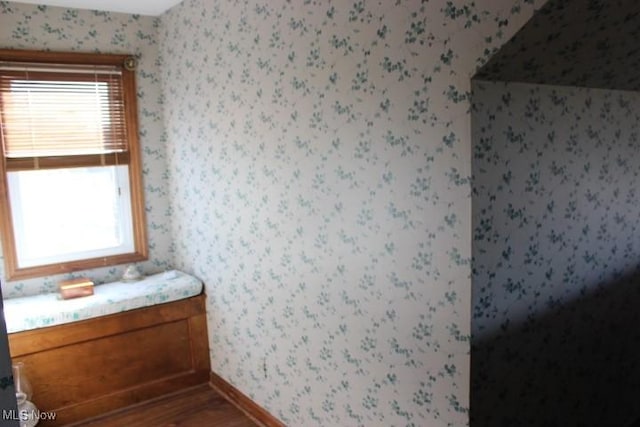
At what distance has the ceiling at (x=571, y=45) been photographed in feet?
4.49

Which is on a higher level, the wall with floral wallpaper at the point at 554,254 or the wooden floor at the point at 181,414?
the wall with floral wallpaper at the point at 554,254

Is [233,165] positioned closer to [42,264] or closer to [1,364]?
[42,264]

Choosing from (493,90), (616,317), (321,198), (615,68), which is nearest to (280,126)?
(321,198)

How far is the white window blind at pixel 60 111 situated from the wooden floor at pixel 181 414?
1532 millimetres

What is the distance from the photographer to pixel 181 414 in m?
2.90

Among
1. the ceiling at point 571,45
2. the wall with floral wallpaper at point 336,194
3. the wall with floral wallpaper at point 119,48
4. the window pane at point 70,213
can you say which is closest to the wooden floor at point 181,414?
the wall with floral wallpaper at point 336,194

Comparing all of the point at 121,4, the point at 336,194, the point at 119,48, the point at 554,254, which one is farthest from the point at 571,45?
the point at 119,48

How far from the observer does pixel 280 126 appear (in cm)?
235

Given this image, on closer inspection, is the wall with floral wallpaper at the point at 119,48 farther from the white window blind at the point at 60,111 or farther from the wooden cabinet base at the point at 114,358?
the wooden cabinet base at the point at 114,358

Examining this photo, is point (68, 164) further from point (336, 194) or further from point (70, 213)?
point (336, 194)

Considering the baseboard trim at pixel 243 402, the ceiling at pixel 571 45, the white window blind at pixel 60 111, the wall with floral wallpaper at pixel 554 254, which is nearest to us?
the ceiling at pixel 571 45

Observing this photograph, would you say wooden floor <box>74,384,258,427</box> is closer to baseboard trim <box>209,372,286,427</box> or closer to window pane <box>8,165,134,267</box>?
baseboard trim <box>209,372,286,427</box>

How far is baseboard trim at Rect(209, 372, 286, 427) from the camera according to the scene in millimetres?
2713

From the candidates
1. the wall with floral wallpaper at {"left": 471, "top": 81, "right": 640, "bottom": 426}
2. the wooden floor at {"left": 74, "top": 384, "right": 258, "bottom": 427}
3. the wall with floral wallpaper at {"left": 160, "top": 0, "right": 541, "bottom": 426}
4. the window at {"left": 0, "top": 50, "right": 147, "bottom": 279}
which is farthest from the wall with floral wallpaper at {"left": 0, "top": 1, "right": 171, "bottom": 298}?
the wall with floral wallpaper at {"left": 471, "top": 81, "right": 640, "bottom": 426}
